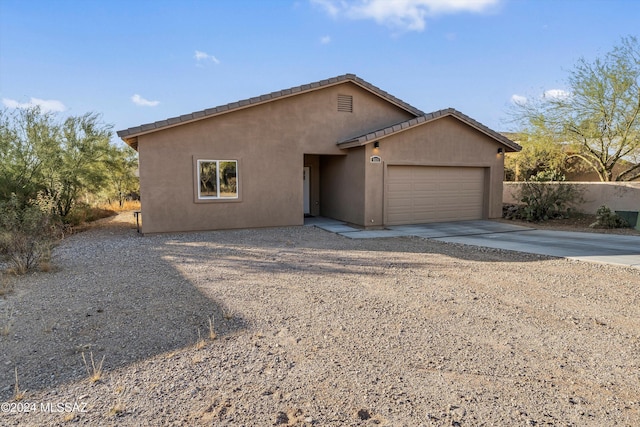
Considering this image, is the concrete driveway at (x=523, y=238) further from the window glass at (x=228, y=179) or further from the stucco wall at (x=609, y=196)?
the stucco wall at (x=609, y=196)

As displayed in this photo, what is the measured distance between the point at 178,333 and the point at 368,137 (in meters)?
9.26

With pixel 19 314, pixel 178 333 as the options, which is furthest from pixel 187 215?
pixel 178 333

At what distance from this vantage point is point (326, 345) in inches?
150

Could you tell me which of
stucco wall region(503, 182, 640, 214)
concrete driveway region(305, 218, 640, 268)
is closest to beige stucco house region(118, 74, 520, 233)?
concrete driveway region(305, 218, 640, 268)

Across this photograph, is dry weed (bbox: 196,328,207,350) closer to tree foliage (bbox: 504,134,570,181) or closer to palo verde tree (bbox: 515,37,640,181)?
tree foliage (bbox: 504,134,570,181)

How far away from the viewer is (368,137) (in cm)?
1199

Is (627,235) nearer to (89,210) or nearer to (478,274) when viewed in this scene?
(478,274)

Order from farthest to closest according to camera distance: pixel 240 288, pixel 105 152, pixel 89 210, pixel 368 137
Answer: pixel 89 210 < pixel 105 152 < pixel 368 137 < pixel 240 288

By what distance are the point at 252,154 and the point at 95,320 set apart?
8.41 metres

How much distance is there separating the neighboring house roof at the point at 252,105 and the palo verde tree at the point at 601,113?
7598 millimetres

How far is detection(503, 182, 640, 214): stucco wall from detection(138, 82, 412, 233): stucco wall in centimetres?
928

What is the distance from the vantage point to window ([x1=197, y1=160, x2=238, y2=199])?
1184cm

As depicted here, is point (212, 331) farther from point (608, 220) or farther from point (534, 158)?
point (534, 158)

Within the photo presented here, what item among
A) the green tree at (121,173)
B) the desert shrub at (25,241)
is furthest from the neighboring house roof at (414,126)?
the green tree at (121,173)
